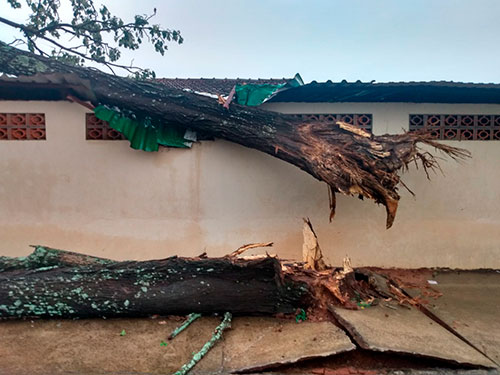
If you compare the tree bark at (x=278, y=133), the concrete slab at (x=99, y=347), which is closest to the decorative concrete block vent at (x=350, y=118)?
the tree bark at (x=278, y=133)

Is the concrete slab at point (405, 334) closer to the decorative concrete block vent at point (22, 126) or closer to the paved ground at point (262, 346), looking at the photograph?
the paved ground at point (262, 346)

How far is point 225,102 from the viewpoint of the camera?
4.79 meters

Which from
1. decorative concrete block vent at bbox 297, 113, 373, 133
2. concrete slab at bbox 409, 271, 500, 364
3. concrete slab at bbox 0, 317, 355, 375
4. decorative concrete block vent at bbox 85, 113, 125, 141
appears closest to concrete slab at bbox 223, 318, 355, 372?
concrete slab at bbox 0, 317, 355, 375

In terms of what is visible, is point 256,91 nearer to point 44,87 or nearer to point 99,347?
point 44,87

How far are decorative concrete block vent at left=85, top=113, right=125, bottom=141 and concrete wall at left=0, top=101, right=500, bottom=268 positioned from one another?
0.10 metres

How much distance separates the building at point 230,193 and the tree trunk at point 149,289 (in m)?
1.58

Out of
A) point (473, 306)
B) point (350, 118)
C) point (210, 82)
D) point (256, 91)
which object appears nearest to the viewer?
point (473, 306)

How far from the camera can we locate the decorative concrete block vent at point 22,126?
16.8 feet

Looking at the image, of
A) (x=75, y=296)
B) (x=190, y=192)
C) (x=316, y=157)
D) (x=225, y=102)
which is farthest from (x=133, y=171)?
(x=316, y=157)

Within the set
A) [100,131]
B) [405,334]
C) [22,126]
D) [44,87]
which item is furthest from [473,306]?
[22,126]

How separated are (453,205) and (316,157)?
105 inches

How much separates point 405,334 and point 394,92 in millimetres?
3366

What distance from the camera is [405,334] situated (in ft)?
10.5

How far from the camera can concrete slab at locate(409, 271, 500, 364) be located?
327 centimetres
